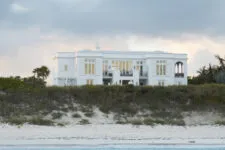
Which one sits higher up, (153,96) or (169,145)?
(153,96)

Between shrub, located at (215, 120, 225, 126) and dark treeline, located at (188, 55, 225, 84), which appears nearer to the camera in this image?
shrub, located at (215, 120, 225, 126)

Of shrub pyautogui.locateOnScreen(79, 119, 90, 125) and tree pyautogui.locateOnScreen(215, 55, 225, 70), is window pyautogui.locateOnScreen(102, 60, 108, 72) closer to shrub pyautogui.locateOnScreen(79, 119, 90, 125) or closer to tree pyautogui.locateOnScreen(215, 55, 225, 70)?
tree pyautogui.locateOnScreen(215, 55, 225, 70)

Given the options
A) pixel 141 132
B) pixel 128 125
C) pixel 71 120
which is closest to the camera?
pixel 141 132

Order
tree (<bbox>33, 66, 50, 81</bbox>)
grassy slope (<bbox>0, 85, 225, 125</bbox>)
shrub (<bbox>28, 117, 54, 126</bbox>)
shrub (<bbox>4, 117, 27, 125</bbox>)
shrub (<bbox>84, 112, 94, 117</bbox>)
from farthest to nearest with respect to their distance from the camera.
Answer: tree (<bbox>33, 66, 50, 81</bbox>) → grassy slope (<bbox>0, 85, 225, 125</bbox>) → shrub (<bbox>84, 112, 94, 117</bbox>) → shrub (<bbox>28, 117, 54, 126</bbox>) → shrub (<bbox>4, 117, 27, 125</bbox>)

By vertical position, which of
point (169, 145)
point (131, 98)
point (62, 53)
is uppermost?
point (62, 53)

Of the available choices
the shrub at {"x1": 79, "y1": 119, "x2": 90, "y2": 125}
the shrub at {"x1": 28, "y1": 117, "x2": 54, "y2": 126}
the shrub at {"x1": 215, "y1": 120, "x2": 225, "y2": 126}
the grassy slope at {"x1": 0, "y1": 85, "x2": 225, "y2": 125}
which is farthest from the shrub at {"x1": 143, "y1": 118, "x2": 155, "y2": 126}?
the shrub at {"x1": 28, "y1": 117, "x2": 54, "y2": 126}

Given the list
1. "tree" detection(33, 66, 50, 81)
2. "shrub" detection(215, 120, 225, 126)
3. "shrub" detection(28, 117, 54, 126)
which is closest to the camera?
"shrub" detection(28, 117, 54, 126)

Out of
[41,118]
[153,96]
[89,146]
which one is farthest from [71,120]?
[89,146]

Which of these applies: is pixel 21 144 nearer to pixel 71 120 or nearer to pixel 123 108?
pixel 71 120

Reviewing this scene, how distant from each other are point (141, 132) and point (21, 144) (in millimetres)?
5934

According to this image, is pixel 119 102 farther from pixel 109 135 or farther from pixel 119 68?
pixel 119 68

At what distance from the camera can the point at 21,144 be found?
1576 cm

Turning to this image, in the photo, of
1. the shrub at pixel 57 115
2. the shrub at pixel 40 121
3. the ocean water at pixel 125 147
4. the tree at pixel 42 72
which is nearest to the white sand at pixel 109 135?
the shrub at pixel 40 121

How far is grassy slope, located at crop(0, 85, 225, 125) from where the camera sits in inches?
934
